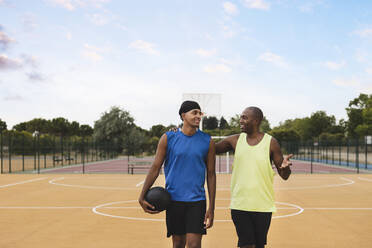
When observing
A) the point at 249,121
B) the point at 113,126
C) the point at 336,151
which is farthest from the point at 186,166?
the point at 336,151

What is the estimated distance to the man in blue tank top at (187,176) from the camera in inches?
153

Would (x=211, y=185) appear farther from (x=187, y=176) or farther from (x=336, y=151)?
(x=336, y=151)

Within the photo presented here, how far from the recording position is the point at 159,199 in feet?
12.6

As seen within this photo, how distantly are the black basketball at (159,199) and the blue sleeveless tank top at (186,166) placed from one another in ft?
0.25

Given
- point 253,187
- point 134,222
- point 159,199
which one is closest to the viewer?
point 159,199

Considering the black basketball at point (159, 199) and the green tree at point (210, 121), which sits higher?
the green tree at point (210, 121)

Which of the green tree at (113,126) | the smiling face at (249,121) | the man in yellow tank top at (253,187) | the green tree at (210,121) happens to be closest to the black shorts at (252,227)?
the man in yellow tank top at (253,187)

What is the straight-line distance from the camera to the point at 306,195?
1342cm

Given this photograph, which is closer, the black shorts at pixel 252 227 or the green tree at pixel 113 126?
the black shorts at pixel 252 227

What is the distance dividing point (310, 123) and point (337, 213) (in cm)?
11501

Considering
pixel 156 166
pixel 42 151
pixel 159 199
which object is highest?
pixel 156 166

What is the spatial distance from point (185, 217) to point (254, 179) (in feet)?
2.31

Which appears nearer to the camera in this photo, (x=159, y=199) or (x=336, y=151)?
(x=159, y=199)

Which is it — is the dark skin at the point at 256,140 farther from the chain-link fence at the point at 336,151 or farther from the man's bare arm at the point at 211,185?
the chain-link fence at the point at 336,151
